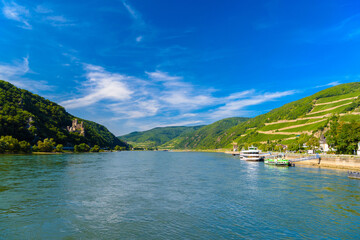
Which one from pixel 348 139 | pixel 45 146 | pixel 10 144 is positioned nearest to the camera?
pixel 348 139

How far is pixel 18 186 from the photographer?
131 feet

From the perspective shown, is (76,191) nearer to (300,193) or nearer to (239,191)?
(239,191)

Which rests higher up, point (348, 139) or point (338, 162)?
point (348, 139)

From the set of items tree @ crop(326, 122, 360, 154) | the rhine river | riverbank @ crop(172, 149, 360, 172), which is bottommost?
the rhine river

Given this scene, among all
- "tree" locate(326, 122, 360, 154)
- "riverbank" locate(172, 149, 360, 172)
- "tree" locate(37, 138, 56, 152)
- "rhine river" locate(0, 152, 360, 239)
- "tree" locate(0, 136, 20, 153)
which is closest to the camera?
"rhine river" locate(0, 152, 360, 239)

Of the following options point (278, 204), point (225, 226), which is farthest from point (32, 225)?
point (278, 204)

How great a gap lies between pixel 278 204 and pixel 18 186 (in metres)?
43.9

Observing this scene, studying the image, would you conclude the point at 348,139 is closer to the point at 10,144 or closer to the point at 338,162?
the point at 338,162

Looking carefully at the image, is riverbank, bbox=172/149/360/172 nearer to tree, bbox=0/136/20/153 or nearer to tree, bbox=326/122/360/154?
tree, bbox=326/122/360/154

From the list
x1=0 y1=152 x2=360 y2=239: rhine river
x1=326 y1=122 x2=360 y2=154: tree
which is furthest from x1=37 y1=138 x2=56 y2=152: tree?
x1=326 y1=122 x2=360 y2=154: tree

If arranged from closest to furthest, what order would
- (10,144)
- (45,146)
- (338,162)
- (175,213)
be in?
1. (175,213)
2. (338,162)
3. (10,144)
4. (45,146)

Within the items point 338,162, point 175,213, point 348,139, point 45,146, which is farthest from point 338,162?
point 45,146

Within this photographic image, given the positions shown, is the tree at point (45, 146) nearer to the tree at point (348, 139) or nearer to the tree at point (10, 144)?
the tree at point (10, 144)

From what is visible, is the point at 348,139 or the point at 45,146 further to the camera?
the point at 45,146
